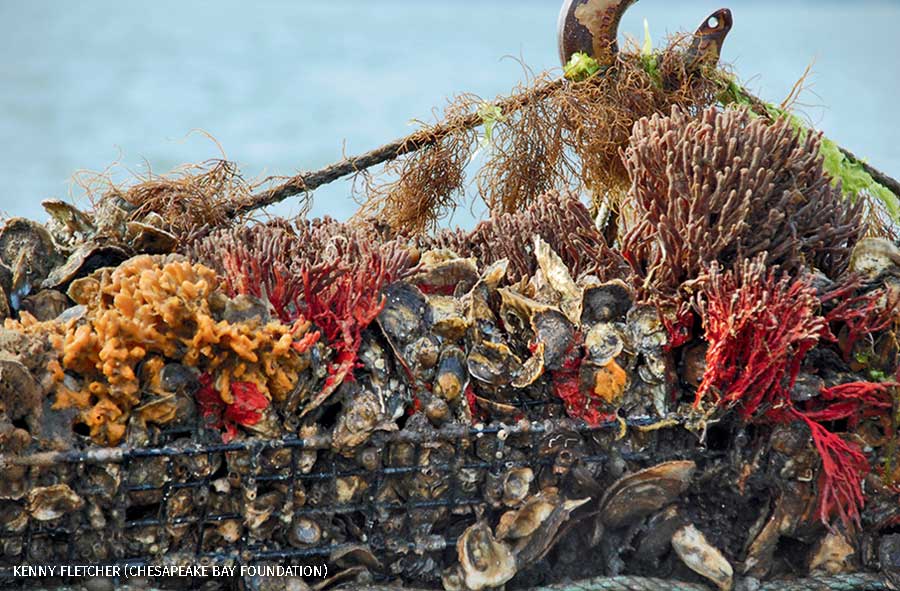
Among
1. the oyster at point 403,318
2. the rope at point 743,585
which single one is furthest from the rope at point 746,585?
the oyster at point 403,318

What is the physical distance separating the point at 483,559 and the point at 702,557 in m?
0.42

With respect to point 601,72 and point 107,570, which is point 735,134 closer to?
point 601,72

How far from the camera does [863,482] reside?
2039 mm

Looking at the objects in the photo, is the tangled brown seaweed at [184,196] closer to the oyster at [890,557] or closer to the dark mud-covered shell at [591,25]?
the dark mud-covered shell at [591,25]

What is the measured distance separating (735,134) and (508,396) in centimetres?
66

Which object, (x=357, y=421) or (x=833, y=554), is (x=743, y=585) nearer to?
(x=833, y=554)

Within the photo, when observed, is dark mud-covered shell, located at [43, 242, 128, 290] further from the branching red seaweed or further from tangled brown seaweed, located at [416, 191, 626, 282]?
the branching red seaweed

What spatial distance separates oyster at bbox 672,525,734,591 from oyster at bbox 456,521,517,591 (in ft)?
1.08

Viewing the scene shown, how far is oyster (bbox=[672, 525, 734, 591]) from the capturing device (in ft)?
6.48

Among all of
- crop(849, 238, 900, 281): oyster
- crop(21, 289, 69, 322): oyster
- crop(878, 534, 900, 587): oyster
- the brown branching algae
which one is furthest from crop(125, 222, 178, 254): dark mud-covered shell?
crop(878, 534, 900, 587): oyster

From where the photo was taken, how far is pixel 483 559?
6.31 ft

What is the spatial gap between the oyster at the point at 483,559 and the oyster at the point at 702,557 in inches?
13.0

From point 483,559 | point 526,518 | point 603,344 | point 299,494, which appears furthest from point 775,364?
point 299,494

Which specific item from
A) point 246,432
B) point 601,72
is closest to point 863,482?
point 246,432
